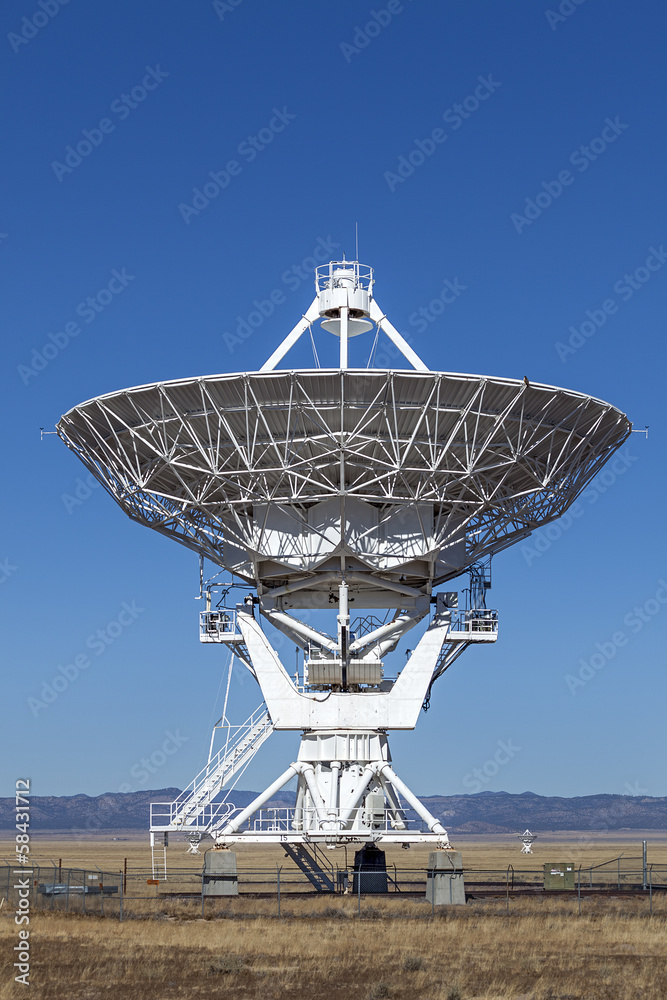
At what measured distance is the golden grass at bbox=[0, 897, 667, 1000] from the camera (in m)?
22.0

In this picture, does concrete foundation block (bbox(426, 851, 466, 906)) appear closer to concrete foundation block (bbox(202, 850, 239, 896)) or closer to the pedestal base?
the pedestal base

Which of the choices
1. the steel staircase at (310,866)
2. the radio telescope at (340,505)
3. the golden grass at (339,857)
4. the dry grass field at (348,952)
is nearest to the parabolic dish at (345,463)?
the radio telescope at (340,505)

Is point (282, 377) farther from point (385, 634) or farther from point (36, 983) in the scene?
point (36, 983)

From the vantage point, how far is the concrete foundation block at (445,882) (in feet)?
112

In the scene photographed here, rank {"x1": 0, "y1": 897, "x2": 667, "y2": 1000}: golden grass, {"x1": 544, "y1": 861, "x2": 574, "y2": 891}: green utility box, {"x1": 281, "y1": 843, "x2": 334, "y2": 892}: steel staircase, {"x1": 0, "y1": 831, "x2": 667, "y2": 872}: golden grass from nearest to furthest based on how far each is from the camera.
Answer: {"x1": 0, "y1": 897, "x2": 667, "y2": 1000}: golden grass < {"x1": 281, "y1": 843, "x2": 334, "y2": 892}: steel staircase < {"x1": 544, "y1": 861, "x2": 574, "y2": 891}: green utility box < {"x1": 0, "y1": 831, "x2": 667, "y2": 872}: golden grass

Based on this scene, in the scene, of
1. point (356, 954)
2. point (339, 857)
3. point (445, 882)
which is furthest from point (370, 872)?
point (339, 857)

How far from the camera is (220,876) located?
35.2 metres

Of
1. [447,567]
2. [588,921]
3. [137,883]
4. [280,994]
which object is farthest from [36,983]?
[137,883]

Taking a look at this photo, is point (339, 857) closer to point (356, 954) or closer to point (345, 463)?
point (345, 463)

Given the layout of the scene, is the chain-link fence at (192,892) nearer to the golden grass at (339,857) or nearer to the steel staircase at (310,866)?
the steel staircase at (310,866)

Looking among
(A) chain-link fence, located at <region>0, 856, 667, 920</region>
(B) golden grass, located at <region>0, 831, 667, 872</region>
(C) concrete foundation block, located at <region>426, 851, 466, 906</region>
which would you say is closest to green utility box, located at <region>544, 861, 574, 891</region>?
(A) chain-link fence, located at <region>0, 856, 667, 920</region>

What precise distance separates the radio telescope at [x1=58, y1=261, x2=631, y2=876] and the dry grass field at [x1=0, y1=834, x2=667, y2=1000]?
4151 mm

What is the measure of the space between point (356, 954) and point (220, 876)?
10089 millimetres

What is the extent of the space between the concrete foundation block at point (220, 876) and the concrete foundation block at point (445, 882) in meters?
5.40
